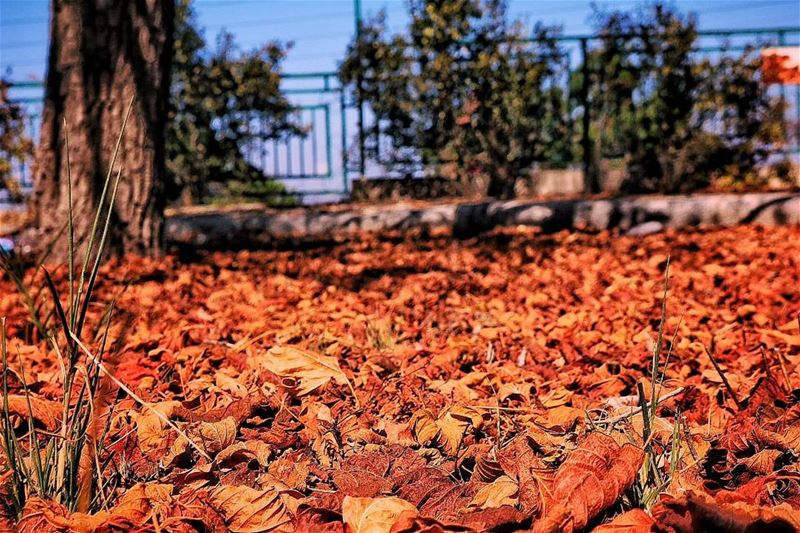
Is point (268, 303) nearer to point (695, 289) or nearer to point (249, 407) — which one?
point (249, 407)

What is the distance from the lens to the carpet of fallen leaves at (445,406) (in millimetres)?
1335

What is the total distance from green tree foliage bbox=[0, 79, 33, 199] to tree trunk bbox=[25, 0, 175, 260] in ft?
16.6

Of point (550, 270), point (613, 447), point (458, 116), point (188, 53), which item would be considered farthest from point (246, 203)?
point (613, 447)

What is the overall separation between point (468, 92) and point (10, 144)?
5.38m

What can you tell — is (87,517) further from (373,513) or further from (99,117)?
(99,117)

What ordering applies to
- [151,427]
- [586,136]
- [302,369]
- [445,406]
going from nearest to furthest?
[151,427]
[445,406]
[302,369]
[586,136]

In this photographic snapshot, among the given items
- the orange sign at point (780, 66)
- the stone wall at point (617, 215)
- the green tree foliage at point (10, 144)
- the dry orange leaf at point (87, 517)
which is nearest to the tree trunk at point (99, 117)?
the stone wall at point (617, 215)

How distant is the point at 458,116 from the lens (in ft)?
35.7

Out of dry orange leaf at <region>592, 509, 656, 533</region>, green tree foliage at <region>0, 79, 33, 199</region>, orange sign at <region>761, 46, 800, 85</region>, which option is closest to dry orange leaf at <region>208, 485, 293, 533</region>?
dry orange leaf at <region>592, 509, 656, 533</region>

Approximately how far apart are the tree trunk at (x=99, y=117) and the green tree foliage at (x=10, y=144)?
16.6 ft

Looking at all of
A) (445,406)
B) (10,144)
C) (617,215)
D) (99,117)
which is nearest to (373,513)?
(445,406)

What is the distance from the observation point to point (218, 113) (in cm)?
1228

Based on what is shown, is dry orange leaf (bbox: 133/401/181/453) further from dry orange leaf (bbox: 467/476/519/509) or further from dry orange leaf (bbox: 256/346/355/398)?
dry orange leaf (bbox: 467/476/519/509)

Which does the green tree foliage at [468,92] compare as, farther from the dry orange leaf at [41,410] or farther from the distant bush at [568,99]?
the dry orange leaf at [41,410]
